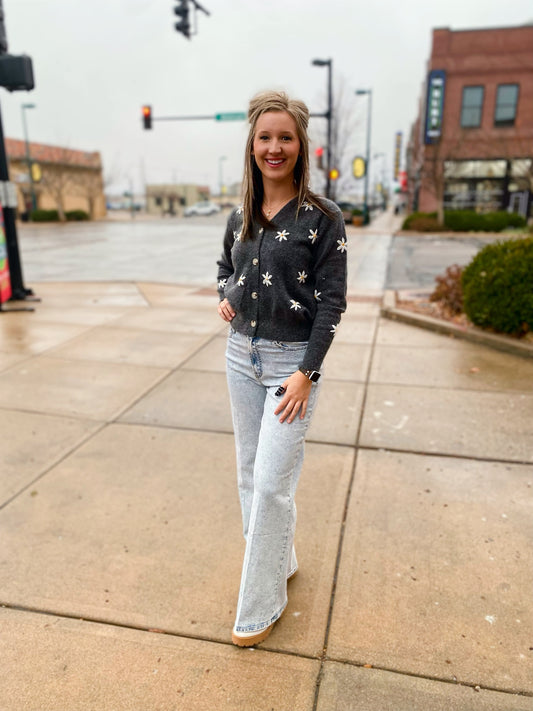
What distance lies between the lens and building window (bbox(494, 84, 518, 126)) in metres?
33.8

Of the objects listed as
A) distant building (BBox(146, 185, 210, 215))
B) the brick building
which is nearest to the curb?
the brick building

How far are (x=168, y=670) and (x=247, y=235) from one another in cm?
165

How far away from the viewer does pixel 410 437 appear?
405 cm

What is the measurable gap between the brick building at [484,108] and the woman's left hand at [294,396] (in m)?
33.9

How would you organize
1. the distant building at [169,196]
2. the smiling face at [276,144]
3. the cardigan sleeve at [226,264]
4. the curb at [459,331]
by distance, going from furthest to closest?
the distant building at [169,196] < the curb at [459,331] < the cardigan sleeve at [226,264] < the smiling face at [276,144]

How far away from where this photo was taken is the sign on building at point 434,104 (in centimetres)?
3362

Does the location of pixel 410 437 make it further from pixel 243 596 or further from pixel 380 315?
pixel 380 315

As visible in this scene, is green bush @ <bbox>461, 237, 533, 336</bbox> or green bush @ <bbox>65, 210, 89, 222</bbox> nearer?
green bush @ <bbox>461, 237, 533, 336</bbox>

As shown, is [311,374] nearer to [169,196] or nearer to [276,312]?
[276,312]

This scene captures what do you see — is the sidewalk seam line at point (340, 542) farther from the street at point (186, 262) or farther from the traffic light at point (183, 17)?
the traffic light at point (183, 17)

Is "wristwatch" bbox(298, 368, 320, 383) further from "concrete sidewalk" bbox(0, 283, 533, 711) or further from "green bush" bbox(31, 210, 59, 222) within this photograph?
"green bush" bbox(31, 210, 59, 222)

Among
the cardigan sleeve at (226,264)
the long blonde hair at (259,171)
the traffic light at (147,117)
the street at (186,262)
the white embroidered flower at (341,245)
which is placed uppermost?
the traffic light at (147,117)

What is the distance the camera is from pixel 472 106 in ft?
113

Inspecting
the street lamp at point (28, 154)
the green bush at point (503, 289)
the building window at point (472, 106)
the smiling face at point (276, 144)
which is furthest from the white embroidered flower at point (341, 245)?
the street lamp at point (28, 154)
